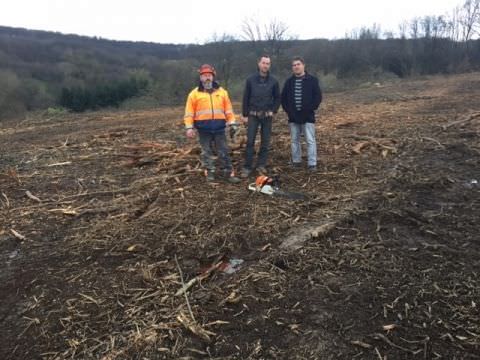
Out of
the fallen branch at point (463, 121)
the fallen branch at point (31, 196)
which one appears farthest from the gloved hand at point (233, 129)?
the fallen branch at point (463, 121)

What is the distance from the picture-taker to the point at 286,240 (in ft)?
15.3

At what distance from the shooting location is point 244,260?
14.1ft

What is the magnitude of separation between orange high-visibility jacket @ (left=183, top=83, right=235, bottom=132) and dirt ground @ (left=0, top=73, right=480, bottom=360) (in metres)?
0.91

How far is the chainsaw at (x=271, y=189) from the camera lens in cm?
591

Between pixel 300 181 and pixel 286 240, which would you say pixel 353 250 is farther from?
pixel 300 181

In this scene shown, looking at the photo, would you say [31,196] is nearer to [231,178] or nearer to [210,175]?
[210,175]

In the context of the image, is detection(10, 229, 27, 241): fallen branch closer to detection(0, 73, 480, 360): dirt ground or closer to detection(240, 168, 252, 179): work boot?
detection(0, 73, 480, 360): dirt ground

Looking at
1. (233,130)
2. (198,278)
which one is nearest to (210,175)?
(233,130)

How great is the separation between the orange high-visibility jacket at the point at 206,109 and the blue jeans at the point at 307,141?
4.25 ft

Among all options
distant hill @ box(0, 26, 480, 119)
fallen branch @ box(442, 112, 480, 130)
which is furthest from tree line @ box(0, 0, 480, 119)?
fallen branch @ box(442, 112, 480, 130)

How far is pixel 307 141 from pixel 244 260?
3264mm

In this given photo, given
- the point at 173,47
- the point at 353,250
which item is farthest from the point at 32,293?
the point at 173,47

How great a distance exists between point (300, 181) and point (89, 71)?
5657 centimetres

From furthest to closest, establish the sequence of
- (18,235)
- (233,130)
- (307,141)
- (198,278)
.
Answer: (233,130), (307,141), (18,235), (198,278)
